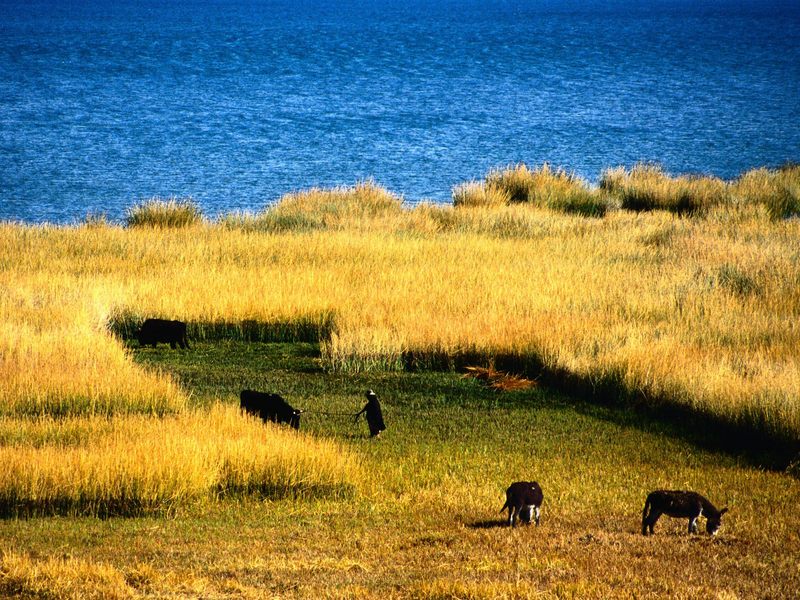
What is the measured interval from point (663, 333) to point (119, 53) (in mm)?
117746

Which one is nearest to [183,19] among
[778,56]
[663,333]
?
[778,56]

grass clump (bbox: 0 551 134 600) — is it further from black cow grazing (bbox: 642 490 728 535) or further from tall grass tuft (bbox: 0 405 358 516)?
black cow grazing (bbox: 642 490 728 535)

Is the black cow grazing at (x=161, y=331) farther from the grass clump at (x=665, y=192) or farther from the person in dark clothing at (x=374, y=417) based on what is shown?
the grass clump at (x=665, y=192)

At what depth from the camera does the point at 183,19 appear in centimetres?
19888

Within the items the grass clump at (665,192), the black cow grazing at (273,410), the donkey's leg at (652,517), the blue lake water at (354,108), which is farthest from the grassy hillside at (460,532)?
the blue lake water at (354,108)

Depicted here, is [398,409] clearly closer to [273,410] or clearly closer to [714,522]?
[273,410]

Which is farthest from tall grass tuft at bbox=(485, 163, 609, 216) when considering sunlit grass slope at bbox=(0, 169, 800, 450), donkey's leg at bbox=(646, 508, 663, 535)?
donkey's leg at bbox=(646, 508, 663, 535)

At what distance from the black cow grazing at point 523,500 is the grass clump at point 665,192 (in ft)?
78.5

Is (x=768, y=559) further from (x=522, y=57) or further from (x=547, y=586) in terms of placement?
(x=522, y=57)

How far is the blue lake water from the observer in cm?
5691

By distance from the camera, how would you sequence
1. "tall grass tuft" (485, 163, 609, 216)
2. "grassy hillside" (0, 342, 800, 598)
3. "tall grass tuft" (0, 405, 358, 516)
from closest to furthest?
"grassy hillside" (0, 342, 800, 598), "tall grass tuft" (0, 405, 358, 516), "tall grass tuft" (485, 163, 609, 216)

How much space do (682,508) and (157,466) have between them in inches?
184

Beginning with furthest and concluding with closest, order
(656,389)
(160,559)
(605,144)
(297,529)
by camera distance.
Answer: (605,144) → (656,389) → (297,529) → (160,559)

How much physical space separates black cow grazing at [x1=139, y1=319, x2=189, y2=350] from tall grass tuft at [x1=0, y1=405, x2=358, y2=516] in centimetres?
587
